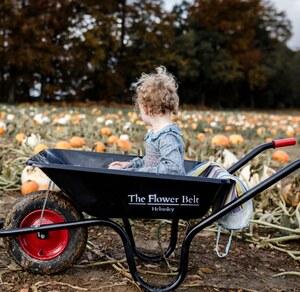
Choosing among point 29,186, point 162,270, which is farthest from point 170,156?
point 29,186

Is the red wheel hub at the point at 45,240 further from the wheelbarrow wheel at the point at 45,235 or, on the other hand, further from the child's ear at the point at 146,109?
the child's ear at the point at 146,109

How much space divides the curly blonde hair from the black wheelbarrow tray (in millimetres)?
526

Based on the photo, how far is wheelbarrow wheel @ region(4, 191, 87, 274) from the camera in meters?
2.18

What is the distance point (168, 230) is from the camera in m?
3.14

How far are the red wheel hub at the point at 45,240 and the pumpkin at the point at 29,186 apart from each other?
41.4 inches

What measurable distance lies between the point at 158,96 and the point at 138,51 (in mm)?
25114

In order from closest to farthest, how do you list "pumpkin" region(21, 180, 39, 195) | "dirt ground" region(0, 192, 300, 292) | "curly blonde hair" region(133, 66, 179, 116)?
"dirt ground" region(0, 192, 300, 292) < "curly blonde hair" region(133, 66, 179, 116) < "pumpkin" region(21, 180, 39, 195)

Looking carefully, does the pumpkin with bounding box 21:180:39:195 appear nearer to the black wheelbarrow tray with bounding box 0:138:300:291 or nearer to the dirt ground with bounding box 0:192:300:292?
the dirt ground with bounding box 0:192:300:292

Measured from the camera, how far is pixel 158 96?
93.7 inches

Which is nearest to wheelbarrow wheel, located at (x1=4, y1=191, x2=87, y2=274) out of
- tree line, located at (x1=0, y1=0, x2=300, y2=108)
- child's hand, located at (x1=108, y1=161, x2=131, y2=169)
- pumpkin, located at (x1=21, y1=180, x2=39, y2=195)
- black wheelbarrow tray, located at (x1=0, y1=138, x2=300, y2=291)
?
black wheelbarrow tray, located at (x1=0, y1=138, x2=300, y2=291)

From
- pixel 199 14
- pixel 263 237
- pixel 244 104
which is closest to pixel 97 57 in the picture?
pixel 199 14

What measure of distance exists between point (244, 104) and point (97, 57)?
59.2 ft

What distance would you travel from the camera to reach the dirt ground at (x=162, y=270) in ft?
7.13

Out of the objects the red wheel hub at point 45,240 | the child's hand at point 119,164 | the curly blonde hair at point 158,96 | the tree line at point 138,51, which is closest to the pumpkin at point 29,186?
the child's hand at point 119,164
